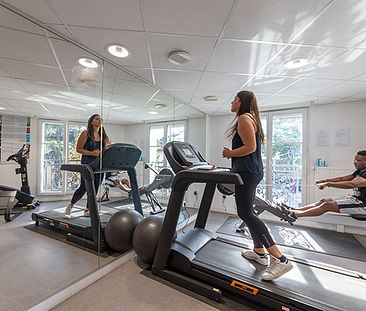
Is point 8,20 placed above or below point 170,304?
above

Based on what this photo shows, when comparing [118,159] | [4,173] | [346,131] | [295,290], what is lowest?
[295,290]

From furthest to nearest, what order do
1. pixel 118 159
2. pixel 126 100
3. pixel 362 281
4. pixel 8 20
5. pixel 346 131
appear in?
pixel 346 131, pixel 126 100, pixel 118 159, pixel 362 281, pixel 8 20

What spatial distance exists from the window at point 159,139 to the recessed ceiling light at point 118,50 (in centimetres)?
155

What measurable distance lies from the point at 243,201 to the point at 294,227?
8.29 feet

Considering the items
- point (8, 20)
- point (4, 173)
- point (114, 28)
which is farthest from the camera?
point (4, 173)

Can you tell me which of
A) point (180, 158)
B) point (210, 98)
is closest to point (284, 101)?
point (210, 98)

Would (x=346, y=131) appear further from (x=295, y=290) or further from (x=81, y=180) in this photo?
(x=81, y=180)

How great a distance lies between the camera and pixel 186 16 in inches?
56.8

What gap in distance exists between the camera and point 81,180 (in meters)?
2.21

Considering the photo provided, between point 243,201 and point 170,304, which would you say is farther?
point 243,201

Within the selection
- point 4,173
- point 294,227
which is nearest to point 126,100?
point 4,173

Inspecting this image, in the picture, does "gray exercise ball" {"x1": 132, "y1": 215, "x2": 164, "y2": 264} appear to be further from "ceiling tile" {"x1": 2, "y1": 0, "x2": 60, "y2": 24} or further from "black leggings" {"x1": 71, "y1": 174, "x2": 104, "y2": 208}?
"ceiling tile" {"x1": 2, "y1": 0, "x2": 60, "y2": 24}

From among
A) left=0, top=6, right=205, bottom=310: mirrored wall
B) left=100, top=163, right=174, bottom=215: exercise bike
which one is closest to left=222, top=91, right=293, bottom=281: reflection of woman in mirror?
left=0, top=6, right=205, bottom=310: mirrored wall

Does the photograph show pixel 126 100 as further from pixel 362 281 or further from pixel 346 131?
pixel 346 131
